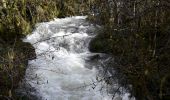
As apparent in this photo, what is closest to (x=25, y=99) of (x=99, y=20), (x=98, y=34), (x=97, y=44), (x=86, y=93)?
(x=86, y=93)

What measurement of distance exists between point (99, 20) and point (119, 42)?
3112 mm

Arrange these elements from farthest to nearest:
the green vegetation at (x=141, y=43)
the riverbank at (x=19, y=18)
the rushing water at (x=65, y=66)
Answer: the riverbank at (x=19, y=18) < the rushing water at (x=65, y=66) < the green vegetation at (x=141, y=43)

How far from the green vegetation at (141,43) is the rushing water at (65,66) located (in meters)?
0.63

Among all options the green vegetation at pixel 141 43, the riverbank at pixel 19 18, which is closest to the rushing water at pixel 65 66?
the riverbank at pixel 19 18

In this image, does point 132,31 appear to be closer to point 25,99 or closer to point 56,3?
point 25,99

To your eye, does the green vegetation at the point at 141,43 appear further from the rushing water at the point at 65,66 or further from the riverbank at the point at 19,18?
the riverbank at the point at 19,18

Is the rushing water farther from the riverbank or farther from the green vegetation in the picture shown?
the green vegetation

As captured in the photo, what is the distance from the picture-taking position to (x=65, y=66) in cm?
876

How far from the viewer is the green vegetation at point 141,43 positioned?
369cm

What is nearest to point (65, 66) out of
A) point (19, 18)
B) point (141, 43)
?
point (19, 18)

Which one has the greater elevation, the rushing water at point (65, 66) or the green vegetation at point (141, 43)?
the green vegetation at point (141, 43)

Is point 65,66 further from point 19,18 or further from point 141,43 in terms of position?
point 141,43

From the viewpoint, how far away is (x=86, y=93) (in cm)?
707

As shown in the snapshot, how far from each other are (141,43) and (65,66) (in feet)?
10.6
